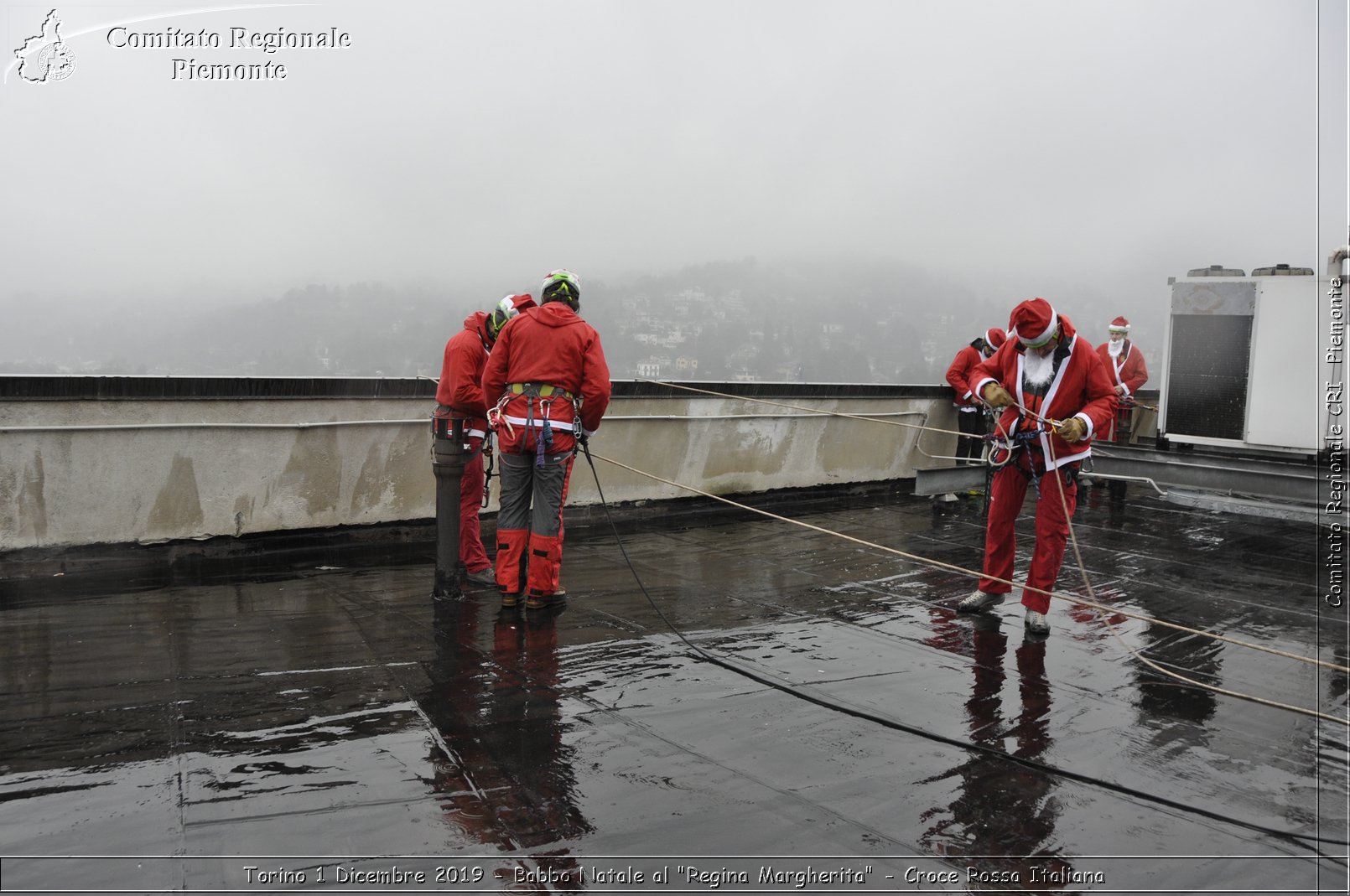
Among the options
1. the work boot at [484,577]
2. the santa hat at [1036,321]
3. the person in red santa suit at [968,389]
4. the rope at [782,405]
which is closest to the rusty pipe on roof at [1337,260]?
the person in red santa suit at [968,389]

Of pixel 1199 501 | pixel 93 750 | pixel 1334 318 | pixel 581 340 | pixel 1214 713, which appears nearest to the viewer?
pixel 93 750

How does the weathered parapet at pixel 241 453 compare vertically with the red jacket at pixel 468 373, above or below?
below

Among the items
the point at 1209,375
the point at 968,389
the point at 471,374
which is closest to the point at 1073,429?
the point at 471,374

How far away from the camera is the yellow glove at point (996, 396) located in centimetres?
636

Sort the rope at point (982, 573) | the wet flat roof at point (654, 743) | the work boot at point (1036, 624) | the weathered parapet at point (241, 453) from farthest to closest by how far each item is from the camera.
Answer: the weathered parapet at point (241, 453) < the work boot at point (1036, 624) < the rope at point (982, 573) < the wet flat roof at point (654, 743)

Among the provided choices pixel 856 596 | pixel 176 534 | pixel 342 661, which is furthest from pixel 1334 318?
pixel 176 534

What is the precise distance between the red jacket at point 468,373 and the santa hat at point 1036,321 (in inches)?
139

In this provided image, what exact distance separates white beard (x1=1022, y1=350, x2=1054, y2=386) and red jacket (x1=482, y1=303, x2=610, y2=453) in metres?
2.78

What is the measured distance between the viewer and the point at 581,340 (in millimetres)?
6199

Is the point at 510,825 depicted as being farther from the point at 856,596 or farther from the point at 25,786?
the point at 856,596

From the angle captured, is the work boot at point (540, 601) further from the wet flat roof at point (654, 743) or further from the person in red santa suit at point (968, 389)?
the person in red santa suit at point (968, 389)

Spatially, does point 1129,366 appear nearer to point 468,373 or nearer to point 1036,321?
point 1036,321

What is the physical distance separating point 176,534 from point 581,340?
11.8 ft

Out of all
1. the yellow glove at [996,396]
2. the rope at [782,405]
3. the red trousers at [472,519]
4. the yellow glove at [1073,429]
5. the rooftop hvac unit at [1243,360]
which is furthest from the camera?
the rooftop hvac unit at [1243,360]
